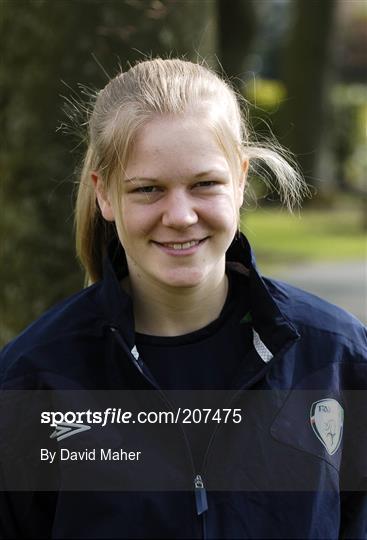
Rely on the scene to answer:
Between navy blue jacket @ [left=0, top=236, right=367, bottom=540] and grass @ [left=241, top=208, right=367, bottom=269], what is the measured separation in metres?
6.60

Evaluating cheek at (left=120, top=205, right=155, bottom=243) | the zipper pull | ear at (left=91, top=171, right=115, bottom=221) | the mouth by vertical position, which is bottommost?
the zipper pull

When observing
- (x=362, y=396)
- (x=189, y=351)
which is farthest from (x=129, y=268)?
(x=362, y=396)

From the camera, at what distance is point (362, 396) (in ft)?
8.89

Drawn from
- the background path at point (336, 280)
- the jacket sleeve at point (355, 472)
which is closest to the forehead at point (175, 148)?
the jacket sleeve at point (355, 472)

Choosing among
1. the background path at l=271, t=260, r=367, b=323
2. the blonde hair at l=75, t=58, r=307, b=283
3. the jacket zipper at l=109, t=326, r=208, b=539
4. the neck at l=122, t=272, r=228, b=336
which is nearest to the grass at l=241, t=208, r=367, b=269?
the background path at l=271, t=260, r=367, b=323

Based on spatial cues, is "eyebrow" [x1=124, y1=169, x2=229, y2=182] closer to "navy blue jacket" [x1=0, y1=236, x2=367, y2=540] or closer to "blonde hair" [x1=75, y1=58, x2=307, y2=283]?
"blonde hair" [x1=75, y1=58, x2=307, y2=283]

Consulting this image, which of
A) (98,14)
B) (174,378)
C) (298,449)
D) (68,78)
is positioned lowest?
(298,449)

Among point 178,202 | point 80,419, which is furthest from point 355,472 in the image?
point 178,202

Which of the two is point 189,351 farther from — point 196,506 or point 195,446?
point 196,506

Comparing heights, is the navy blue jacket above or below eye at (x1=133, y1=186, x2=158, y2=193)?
below

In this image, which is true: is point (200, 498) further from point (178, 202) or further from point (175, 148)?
point (175, 148)

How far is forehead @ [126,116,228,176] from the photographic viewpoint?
2.55 m

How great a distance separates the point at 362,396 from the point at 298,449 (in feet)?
0.86

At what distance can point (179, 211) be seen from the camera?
257 cm
